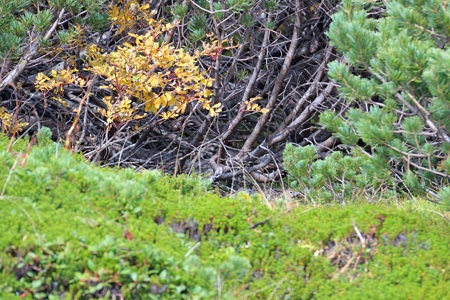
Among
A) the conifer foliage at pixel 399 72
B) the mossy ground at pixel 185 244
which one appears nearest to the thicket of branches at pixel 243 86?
the conifer foliage at pixel 399 72

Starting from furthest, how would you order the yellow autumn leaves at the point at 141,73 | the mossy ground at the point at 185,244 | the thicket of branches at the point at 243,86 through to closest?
the yellow autumn leaves at the point at 141,73
the thicket of branches at the point at 243,86
the mossy ground at the point at 185,244

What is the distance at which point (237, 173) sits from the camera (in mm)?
6836

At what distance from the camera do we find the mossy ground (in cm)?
320

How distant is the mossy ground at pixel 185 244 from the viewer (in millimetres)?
3201

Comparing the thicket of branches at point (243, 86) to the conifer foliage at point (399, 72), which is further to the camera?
the thicket of branches at point (243, 86)

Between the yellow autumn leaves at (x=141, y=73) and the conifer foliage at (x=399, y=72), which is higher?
the conifer foliage at (x=399, y=72)

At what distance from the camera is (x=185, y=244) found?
3.56 metres

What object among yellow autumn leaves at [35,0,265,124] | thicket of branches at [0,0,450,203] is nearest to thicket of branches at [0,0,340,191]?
thicket of branches at [0,0,450,203]

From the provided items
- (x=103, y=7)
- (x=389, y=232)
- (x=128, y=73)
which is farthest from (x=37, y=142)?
(x=389, y=232)

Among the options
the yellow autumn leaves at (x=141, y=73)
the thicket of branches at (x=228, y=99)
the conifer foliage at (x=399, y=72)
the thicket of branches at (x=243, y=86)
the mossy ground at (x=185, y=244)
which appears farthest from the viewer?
the thicket of branches at (x=228, y=99)

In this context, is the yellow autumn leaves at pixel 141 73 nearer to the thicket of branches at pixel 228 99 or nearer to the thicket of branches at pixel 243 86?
the thicket of branches at pixel 243 86

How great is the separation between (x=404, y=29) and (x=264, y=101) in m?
3.58

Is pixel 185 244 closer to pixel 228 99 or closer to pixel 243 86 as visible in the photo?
pixel 228 99

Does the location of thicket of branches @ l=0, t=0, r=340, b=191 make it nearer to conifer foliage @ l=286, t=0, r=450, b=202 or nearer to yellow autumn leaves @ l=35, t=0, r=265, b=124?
yellow autumn leaves @ l=35, t=0, r=265, b=124
